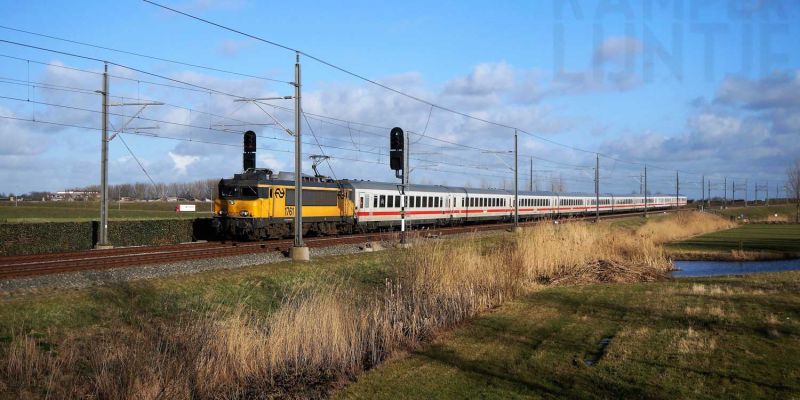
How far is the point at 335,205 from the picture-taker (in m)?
34.9

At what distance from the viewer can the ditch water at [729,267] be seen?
27.9 metres

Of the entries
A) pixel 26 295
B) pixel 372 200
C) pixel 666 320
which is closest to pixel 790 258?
pixel 372 200

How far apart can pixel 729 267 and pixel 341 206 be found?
62.7 feet

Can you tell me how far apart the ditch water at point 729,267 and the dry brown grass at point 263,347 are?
15179 mm

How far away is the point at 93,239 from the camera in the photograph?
26906 mm

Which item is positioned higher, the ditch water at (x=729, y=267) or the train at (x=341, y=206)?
the train at (x=341, y=206)

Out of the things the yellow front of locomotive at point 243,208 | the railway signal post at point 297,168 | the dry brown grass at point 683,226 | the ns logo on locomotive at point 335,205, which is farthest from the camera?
the dry brown grass at point 683,226

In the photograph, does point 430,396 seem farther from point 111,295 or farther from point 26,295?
point 26,295

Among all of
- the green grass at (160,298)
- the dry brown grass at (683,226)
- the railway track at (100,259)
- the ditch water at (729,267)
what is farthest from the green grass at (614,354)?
the dry brown grass at (683,226)

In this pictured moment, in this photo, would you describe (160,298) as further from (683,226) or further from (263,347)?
(683,226)

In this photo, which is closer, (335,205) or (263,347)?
(263,347)

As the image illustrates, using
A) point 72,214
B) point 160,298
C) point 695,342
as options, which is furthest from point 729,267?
point 72,214

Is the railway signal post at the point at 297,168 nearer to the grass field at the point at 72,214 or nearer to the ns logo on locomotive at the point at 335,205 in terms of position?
the ns logo on locomotive at the point at 335,205

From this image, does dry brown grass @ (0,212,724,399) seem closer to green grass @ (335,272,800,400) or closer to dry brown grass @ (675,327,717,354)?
dry brown grass @ (675,327,717,354)
